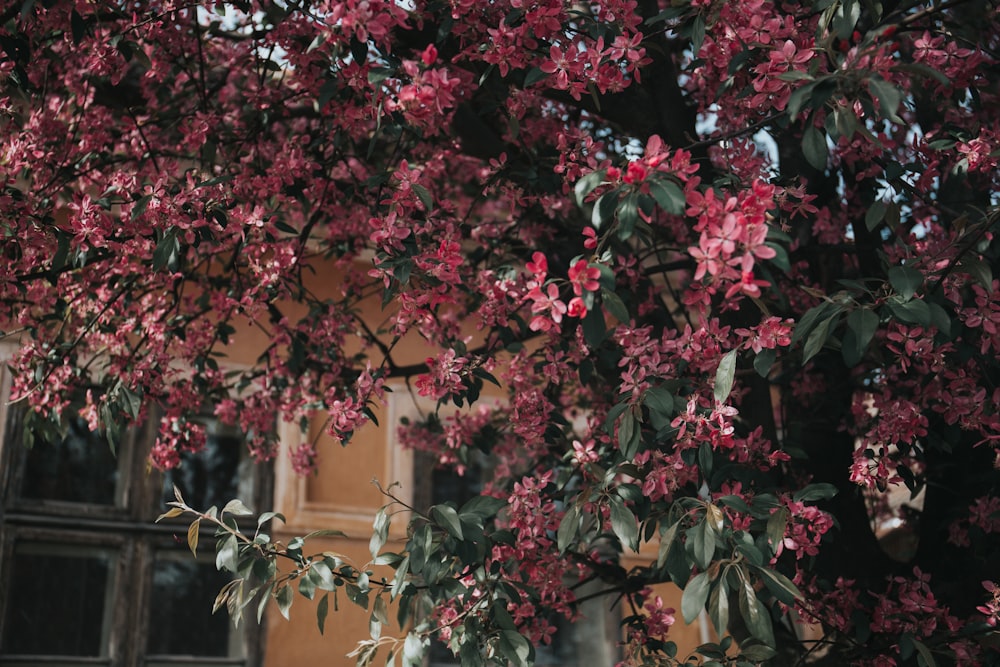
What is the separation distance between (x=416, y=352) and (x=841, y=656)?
8.65 feet

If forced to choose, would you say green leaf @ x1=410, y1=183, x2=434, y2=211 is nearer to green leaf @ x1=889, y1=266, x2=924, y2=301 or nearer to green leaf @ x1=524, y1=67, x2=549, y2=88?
green leaf @ x1=524, y1=67, x2=549, y2=88

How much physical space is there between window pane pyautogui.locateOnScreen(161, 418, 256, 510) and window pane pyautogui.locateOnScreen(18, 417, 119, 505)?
0.82ft

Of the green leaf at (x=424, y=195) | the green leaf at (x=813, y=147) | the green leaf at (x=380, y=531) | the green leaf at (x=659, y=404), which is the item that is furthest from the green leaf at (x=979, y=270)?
the green leaf at (x=380, y=531)

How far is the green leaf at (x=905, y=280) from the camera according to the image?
1.83 m

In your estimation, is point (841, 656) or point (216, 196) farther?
point (841, 656)

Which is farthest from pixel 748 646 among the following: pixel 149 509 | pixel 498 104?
pixel 149 509

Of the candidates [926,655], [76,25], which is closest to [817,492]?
[926,655]

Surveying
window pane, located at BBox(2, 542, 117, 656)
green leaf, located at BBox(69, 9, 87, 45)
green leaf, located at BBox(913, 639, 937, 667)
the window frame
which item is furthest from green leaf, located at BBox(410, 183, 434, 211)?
window pane, located at BBox(2, 542, 117, 656)

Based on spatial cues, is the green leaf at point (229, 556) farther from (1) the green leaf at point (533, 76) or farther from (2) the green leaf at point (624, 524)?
(1) the green leaf at point (533, 76)

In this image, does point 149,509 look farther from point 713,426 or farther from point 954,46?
point 954,46

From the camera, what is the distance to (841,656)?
110 inches

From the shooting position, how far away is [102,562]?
408cm

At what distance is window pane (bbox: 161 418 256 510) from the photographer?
4.32 metres

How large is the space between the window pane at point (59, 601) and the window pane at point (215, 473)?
0.43m
